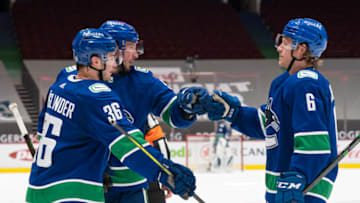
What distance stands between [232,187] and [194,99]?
3991 mm

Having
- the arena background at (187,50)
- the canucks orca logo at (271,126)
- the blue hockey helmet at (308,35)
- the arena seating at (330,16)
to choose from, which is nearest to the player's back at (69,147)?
the canucks orca logo at (271,126)

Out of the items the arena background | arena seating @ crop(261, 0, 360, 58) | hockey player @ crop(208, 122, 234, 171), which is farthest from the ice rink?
arena seating @ crop(261, 0, 360, 58)

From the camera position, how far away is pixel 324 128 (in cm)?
215

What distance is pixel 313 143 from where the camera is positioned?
2.13 metres

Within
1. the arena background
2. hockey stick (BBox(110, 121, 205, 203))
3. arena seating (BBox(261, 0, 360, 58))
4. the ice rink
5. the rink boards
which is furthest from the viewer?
arena seating (BBox(261, 0, 360, 58))

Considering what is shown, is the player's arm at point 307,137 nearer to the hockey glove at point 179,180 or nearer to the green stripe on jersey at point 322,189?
the green stripe on jersey at point 322,189

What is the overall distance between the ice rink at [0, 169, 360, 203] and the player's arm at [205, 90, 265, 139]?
2949 mm

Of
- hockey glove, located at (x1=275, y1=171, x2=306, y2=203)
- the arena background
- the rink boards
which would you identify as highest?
hockey glove, located at (x1=275, y1=171, x2=306, y2=203)

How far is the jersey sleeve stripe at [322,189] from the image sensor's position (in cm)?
222

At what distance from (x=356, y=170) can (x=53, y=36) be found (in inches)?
307

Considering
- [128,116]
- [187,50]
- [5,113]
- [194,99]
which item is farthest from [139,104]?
[187,50]

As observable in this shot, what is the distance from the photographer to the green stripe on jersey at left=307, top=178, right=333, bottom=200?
2.22m

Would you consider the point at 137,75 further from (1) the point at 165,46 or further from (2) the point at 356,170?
(1) the point at 165,46

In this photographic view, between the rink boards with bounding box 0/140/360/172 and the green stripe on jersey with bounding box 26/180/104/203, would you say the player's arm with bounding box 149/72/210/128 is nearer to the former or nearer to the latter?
the green stripe on jersey with bounding box 26/180/104/203
